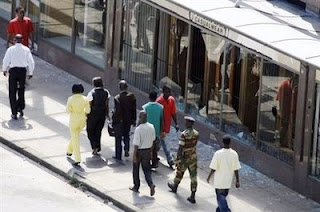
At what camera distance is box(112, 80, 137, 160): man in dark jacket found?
75.4 feet

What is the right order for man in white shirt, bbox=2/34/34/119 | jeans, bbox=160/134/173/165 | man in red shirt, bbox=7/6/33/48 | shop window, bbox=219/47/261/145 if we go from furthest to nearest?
1. man in red shirt, bbox=7/6/33/48
2. man in white shirt, bbox=2/34/34/119
3. shop window, bbox=219/47/261/145
4. jeans, bbox=160/134/173/165

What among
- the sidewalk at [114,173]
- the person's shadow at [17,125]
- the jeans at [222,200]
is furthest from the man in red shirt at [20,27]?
the jeans at [222,200]

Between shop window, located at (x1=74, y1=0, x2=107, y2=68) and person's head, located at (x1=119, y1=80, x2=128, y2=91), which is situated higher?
person's head, located at (x1=119, y1=80, x2=128, y2=91)

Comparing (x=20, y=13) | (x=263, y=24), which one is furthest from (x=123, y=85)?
(x=20, y=13)

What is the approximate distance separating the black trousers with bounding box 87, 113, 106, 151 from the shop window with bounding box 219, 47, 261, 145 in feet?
8.15

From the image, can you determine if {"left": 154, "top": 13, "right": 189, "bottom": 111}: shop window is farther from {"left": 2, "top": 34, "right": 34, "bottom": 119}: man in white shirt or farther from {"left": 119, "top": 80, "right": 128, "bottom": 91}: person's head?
{"left": 119, "top": 80, "right": 128, "bottom": 91}: person's head

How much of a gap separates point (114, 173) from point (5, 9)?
1020 centimetres

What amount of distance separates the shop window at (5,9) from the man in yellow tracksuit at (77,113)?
9314mm

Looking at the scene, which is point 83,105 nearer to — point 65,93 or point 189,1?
point 189,1

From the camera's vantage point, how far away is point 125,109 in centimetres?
2303

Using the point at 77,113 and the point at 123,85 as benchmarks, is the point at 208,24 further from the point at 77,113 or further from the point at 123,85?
the point at 77,113

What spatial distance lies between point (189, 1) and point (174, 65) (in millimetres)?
2112

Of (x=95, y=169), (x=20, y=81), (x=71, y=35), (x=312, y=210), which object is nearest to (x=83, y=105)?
(x=95, y=169)

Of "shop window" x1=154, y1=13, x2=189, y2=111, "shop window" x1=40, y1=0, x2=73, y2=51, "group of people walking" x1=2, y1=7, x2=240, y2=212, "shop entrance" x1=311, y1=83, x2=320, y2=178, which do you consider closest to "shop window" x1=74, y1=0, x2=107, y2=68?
"shop window" x1=40, y1=0, x2=73, y2=51
